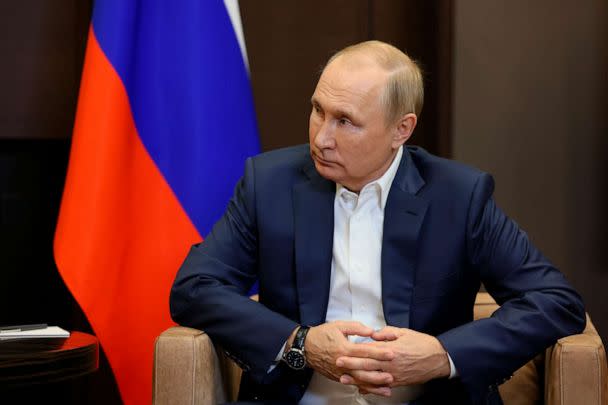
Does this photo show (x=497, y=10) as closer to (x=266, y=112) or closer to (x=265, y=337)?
(x=266, y=112)

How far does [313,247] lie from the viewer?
244cm

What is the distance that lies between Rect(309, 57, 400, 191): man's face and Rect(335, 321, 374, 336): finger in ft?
1.25

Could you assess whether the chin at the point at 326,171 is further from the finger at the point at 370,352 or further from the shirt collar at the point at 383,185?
the finger at the point at 370,352

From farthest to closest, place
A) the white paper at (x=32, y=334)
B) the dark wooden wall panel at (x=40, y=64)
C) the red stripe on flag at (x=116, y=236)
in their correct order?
the dark wooden wall panel at (x=40, y=64), the red stripe on flag at (x=116, y=236), the white paper at (x=32, y=334)

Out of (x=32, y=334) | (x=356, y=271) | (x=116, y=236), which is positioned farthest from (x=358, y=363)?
(x=116, y=236)

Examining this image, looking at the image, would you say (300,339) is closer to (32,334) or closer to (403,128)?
(403,128)

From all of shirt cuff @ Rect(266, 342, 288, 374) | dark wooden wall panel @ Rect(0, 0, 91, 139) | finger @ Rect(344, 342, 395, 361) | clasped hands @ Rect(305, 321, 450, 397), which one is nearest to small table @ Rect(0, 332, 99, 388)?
shirt cuff @ Rect(266, 342, 288, 374)

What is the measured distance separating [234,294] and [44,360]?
20.6 inches

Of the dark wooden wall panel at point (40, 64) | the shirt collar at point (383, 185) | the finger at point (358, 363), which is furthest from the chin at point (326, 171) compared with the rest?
the dark wooden wall panel at point (40, 64)

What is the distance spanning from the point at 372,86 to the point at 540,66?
1.15 m

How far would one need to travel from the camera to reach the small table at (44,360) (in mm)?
2375

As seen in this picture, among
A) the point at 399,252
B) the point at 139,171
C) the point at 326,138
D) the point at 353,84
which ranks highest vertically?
the point at 353,84

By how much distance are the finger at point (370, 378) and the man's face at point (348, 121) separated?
0.50 metres

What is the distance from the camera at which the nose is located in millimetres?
2336
